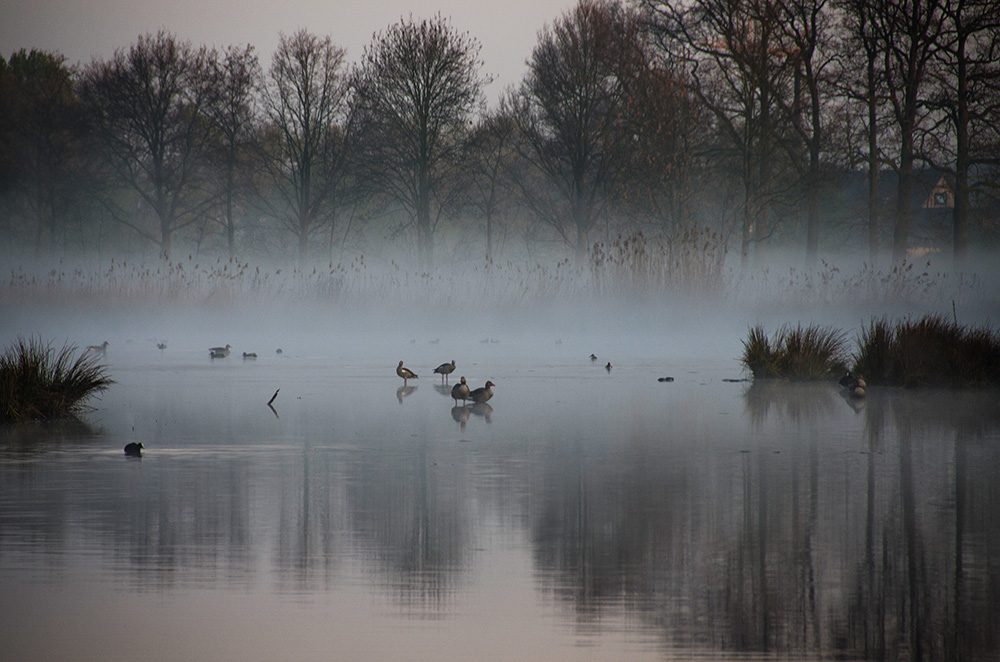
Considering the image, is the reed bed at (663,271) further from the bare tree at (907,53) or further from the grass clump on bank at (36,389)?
the grass clump on bank at (36,389)

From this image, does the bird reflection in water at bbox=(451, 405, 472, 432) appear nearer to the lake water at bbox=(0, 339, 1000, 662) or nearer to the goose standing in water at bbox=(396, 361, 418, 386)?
the lake water at bbox=(0, 339, 1000, 662)

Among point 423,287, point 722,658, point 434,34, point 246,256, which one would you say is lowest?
point 722,658

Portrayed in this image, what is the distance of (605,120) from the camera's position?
28.7 m

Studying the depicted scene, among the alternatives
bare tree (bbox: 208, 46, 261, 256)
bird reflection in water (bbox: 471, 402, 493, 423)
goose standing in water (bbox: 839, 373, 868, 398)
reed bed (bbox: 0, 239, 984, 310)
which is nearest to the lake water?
bird reflection in water (bbox: 471, 402, 493, 423)

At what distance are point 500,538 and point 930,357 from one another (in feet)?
30.2

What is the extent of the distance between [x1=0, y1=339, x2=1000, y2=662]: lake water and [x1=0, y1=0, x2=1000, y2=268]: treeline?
17898 millimetres

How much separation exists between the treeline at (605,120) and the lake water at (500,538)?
17898mm

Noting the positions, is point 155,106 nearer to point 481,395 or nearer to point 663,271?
point 663,271

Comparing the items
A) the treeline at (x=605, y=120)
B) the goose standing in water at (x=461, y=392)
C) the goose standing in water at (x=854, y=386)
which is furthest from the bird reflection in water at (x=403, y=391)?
the treeline at (x=605, y=120)

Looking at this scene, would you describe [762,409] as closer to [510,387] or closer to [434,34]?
[510,387]

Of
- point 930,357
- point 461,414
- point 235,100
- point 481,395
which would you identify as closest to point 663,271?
point 930,357

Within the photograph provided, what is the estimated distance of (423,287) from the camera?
22.2 metres

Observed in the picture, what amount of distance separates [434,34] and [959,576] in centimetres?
3013

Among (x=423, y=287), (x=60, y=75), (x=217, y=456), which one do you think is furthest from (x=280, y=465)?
(x=60, y=75)
